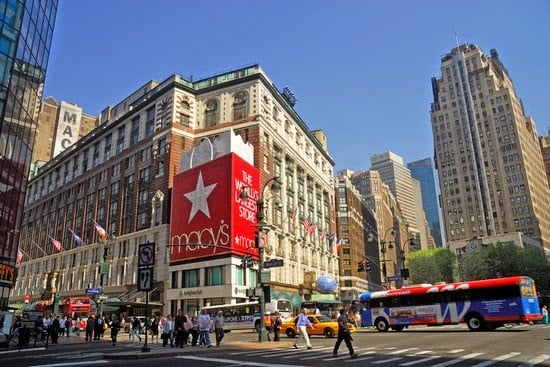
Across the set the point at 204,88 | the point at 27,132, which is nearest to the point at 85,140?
the point at 204,88

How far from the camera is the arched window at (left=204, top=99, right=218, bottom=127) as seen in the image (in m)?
64.7

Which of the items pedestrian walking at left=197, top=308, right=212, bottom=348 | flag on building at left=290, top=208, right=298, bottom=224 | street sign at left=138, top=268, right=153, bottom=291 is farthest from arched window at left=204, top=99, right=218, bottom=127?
street sign at left=138, top=268, right=153, bottom=291

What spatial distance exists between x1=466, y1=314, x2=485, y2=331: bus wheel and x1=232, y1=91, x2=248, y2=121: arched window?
41.4 m

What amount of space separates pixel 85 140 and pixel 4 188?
55.1 m

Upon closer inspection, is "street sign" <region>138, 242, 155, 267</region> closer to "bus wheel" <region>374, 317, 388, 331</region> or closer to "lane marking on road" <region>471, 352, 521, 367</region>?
"lane marking on road" <region>471, 352, 521, 367</region>

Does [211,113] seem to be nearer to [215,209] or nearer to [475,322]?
[215,209]

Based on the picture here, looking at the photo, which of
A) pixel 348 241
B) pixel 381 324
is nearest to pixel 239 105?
pixel 381 324

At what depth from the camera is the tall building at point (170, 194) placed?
53812mm

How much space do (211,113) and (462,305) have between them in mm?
45490

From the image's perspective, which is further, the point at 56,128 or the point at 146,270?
the point at 56,128

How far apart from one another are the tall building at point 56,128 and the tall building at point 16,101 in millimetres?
110794

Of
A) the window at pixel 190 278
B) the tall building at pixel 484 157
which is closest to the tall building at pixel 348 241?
the tall building at pixel 484 157

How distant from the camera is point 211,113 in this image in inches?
2562

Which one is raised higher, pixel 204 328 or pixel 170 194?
pixel 170 194
